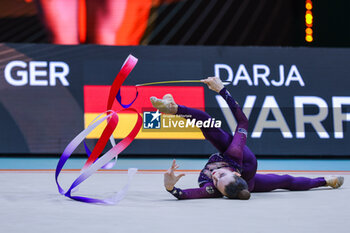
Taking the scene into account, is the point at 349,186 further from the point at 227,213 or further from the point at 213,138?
the point at 227,213

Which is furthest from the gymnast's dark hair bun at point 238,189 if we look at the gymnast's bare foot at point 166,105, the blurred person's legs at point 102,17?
the blurred person's legs at point 102,17

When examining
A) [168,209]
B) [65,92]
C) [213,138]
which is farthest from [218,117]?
[168,209]

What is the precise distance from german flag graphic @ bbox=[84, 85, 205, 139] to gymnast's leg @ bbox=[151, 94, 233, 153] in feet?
13.3

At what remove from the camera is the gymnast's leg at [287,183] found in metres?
5.10

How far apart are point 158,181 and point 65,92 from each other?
351cm

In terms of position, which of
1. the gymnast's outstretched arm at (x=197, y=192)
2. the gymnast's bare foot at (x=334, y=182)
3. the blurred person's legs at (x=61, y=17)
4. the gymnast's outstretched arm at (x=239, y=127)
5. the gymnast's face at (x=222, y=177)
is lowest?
the gymnast's bare foot at (x=334, y=182)

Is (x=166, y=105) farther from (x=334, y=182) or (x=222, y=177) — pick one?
(x=334, y=182)

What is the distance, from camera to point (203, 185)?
189 inches

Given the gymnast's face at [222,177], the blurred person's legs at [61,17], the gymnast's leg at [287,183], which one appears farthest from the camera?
the blurred person's legs at [61,17]

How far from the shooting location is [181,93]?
904 cm

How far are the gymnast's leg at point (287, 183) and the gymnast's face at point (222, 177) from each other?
2.03ft

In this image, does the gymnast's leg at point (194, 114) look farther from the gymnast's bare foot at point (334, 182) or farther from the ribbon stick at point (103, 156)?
the gymnast's bare foot at point (334, 182)

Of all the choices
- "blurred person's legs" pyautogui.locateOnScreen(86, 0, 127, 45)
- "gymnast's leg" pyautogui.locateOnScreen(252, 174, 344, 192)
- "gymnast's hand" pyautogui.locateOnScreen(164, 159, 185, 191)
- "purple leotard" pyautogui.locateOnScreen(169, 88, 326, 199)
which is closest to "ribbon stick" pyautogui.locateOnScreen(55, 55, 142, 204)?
"gymnast's hand" pyautogui.locateOnScreen(164, 159, 185, 191)

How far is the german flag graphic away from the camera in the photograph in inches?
350
